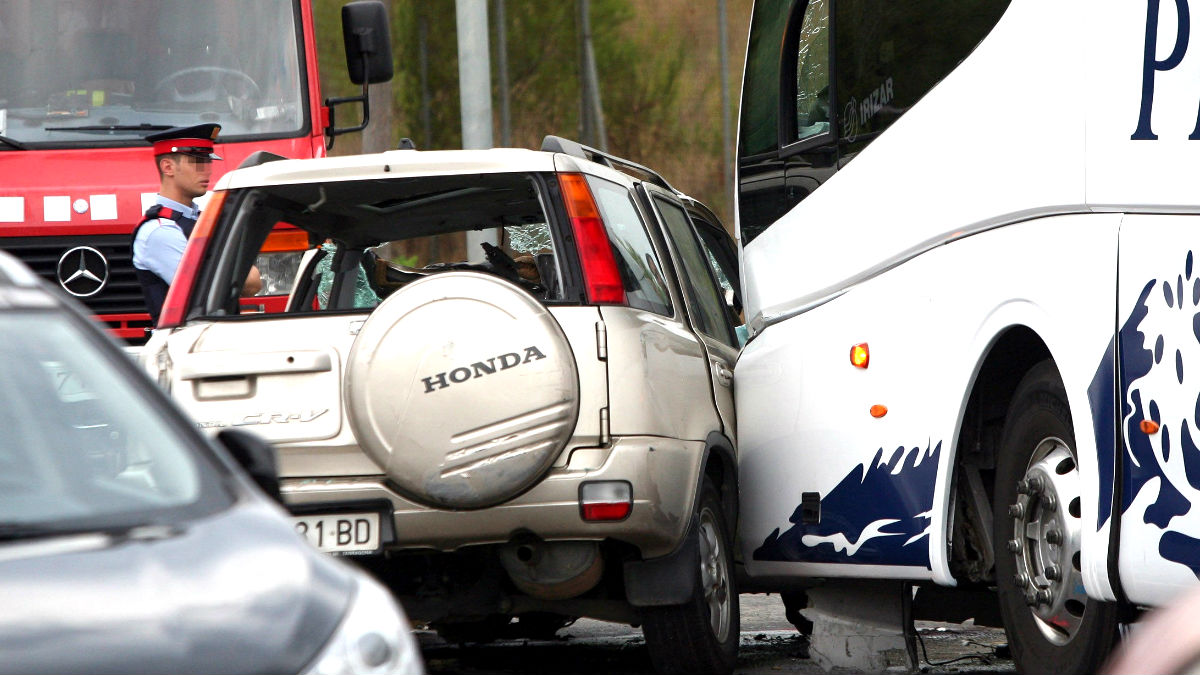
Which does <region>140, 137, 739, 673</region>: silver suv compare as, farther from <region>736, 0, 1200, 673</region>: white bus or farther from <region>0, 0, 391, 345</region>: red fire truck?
<region>0, 0, 391, 345</region>: red fire truck

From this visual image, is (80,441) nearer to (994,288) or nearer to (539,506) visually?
(539,506)

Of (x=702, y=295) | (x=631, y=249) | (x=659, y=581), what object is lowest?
(x=659, y=581)

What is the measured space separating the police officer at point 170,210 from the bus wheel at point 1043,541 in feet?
14.0

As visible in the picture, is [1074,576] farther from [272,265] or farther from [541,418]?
[272,265]

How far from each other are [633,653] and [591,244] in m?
2.37

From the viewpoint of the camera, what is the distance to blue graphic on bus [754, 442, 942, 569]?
19.7 feet

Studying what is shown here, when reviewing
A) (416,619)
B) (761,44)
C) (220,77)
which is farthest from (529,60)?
(416,619)

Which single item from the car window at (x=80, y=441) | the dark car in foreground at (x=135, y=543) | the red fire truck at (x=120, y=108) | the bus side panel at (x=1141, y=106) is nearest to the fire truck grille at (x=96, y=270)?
the red fire truck at (x=120, y=108)

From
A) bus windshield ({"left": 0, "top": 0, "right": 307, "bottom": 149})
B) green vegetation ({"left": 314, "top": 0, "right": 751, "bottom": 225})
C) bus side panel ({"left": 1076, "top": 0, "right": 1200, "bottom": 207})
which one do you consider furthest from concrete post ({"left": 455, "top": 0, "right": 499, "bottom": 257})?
green vegetation ({"left": 314, "top": 0, "right": 751, "bottom": 225})

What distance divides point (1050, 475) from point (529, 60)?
77.6 feet

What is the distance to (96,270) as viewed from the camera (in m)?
9.56

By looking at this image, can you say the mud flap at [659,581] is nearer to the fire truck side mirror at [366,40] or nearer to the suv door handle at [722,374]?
the suv door handle at [722,374]

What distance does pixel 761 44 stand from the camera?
8.16 metres

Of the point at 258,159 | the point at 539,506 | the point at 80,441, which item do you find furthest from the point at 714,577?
the point at 80,441
